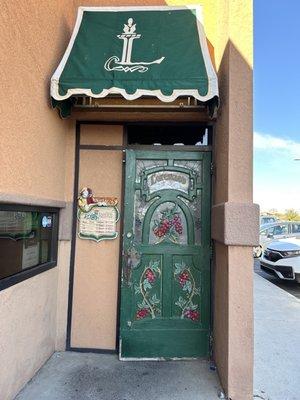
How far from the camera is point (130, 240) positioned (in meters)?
4.01

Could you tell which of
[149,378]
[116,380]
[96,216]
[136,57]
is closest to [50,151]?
[96,216]

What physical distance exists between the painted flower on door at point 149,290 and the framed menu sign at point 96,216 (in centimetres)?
59

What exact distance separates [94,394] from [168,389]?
28.4 inches

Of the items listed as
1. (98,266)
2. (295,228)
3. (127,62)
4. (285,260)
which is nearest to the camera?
(127,62)

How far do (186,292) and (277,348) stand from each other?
1467mm

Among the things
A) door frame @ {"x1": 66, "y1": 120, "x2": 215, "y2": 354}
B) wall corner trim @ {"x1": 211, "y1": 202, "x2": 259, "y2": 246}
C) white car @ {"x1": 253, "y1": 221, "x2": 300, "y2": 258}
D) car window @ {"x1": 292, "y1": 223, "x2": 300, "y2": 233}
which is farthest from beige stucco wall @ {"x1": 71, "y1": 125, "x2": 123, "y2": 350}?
car window @ {"x1": 292, "y1": 223, "x2": 300, "y2": 233}

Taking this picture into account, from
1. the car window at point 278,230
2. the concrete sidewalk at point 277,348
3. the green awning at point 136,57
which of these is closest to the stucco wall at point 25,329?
the green awning at point 136,57

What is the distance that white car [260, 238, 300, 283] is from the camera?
8.42 metres

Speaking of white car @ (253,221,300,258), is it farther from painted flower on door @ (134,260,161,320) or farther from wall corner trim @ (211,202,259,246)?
wall corner trim @ (211,202,259,246)

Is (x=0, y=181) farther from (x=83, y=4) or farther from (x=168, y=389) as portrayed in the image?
(x=83, y=4)

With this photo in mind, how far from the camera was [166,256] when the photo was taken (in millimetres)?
4023

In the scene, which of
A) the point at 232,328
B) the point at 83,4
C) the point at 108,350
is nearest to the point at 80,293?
the point at 108,350

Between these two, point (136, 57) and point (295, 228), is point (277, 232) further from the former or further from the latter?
point (136, 57)

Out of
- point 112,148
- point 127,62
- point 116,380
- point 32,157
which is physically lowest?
point 116,380
